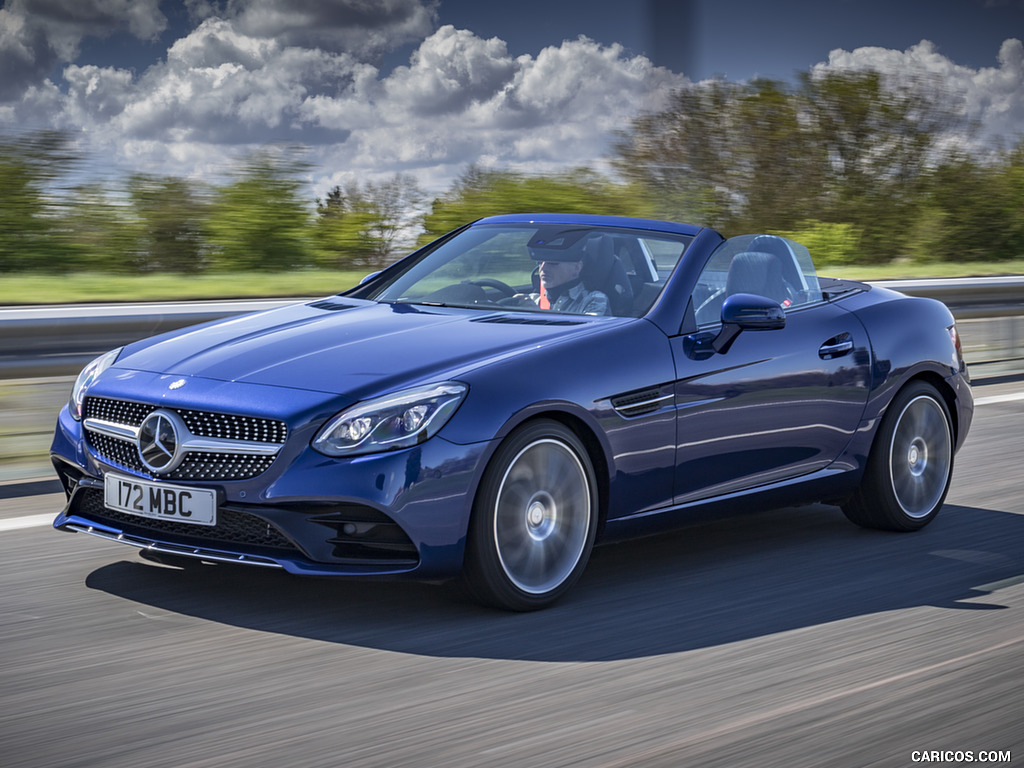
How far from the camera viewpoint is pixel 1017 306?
502 inches

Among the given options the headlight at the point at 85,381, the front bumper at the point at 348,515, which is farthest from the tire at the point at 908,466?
the headlight at the point at 85,381

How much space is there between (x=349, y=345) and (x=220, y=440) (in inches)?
26.2

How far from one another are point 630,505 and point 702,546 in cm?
100

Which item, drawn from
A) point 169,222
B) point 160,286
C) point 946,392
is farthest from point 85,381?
point 169,222

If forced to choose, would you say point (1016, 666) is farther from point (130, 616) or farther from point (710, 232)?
point (130, 616)

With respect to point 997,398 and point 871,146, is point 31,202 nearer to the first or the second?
point 997,398

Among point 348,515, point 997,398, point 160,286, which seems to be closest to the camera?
point 348,515

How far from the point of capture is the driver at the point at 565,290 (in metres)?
5.45

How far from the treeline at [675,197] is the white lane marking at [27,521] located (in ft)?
26.7

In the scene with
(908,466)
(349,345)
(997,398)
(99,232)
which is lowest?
(997,398)

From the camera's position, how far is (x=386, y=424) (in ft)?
14.3

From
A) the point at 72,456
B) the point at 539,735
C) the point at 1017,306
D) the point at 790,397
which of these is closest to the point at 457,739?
the point at 539,735

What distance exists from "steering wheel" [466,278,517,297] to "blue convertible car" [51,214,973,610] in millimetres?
17

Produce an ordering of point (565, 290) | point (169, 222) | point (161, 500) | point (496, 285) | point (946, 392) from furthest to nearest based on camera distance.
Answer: point (169, 222)
point (946, 392)
point (496, 285)
point (565, 290)
point (161, 500)
